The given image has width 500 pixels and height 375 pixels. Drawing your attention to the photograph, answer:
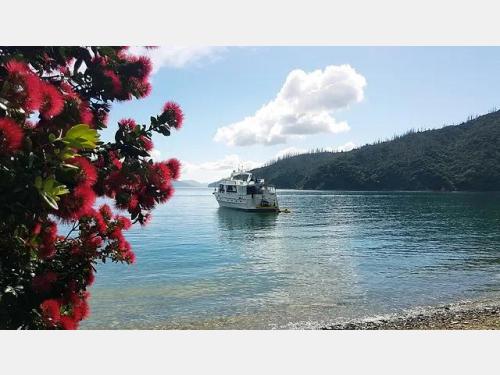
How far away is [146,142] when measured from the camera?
345 cm

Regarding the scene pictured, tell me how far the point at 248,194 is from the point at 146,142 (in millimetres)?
60165

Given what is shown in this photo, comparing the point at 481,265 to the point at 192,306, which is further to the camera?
the point at 481,265

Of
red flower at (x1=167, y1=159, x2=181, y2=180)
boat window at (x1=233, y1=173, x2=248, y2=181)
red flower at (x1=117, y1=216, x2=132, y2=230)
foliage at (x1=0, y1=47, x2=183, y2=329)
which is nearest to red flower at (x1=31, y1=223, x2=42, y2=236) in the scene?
foliage at (x1=0, y1=47, x2=183, y2=329)

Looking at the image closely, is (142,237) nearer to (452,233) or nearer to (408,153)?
(452,233)

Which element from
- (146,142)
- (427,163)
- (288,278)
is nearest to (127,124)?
(146,142)

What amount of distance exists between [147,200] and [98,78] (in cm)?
119

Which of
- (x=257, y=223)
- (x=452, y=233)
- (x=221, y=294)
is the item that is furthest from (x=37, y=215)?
(x=257, y=223)

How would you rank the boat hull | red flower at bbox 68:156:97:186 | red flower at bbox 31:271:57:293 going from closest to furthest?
1. red flower at bbox 68:156:97:186
2. red flower at bbox 31:271:57:293
3. the boat hull

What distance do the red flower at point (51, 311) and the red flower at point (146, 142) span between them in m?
1.46

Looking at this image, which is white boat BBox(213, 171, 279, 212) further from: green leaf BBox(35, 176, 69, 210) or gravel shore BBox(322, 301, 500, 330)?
green leaf BBox(35, 176, 69, 210)

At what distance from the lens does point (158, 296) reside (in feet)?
52.5

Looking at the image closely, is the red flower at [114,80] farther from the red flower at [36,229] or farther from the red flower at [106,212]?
the red flower at [36,229]

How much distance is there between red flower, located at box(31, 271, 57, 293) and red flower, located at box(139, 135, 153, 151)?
133 cm

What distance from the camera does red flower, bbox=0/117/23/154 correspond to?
7.28 ft
